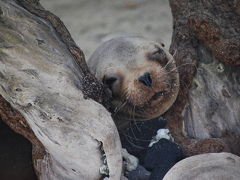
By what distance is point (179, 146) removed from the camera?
8.46 ft

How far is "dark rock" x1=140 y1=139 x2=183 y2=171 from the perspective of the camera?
2504 mm

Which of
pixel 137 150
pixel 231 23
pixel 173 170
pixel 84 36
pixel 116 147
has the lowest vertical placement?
pixel 84 36

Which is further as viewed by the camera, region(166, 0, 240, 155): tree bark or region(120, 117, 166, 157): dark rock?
region(120, 117, 166, 157): dark rock

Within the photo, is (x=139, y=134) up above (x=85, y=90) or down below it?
below

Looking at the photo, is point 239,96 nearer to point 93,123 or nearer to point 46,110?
point 93,123

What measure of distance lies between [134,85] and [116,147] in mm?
394

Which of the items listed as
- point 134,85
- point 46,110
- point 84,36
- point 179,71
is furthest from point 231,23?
point 84,36

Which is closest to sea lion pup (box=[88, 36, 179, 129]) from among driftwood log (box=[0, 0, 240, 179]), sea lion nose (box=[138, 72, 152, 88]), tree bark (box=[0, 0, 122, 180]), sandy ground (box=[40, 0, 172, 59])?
sea lion nose (box=[138, 72, 152, 88])

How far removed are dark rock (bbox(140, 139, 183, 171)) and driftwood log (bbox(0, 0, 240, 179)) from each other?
0.06m

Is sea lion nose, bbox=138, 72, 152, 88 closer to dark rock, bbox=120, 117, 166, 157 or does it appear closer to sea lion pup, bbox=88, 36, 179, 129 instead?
sea lion pup, bbox=88, 36, 179, 129

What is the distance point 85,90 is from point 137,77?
342 mm

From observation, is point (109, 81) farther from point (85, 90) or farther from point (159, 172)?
point (159, 172)

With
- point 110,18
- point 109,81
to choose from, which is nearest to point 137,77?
point 109,81

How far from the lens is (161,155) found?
8.30 feet
